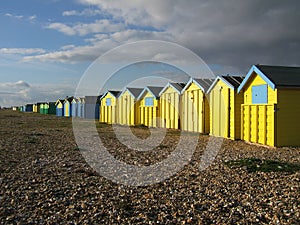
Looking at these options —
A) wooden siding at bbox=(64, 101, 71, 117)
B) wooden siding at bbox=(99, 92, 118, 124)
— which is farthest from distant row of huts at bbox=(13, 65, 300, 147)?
wooden siding at bbox=(64, 101, 71, 117)

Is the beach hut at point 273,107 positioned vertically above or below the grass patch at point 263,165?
above

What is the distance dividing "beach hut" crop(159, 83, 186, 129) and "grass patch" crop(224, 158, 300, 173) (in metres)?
13.6

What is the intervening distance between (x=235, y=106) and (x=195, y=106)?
4675mm

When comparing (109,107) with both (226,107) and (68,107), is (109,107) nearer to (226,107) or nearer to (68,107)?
(226,107)

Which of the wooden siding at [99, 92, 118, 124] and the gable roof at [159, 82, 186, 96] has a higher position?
the gable roof at [159, 82, 186, 96]

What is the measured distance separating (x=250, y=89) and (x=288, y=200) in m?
10.4

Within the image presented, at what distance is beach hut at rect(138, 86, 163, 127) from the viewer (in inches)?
1086

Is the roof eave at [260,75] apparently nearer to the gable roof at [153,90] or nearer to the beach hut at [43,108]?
the gable roof at [153,90]

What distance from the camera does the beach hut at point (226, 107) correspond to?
1712cm

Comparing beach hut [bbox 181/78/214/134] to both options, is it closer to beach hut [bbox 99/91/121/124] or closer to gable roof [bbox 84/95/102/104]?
beach hut [bbox 99/91/121/124]

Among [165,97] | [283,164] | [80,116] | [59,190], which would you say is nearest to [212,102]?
[165,97]

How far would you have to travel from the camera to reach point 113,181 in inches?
328

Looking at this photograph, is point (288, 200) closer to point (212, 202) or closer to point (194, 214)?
point (212, 202)

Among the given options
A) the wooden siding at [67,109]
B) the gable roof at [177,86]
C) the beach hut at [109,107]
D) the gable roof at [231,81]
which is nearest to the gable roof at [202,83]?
the gable roof at [231,81]
